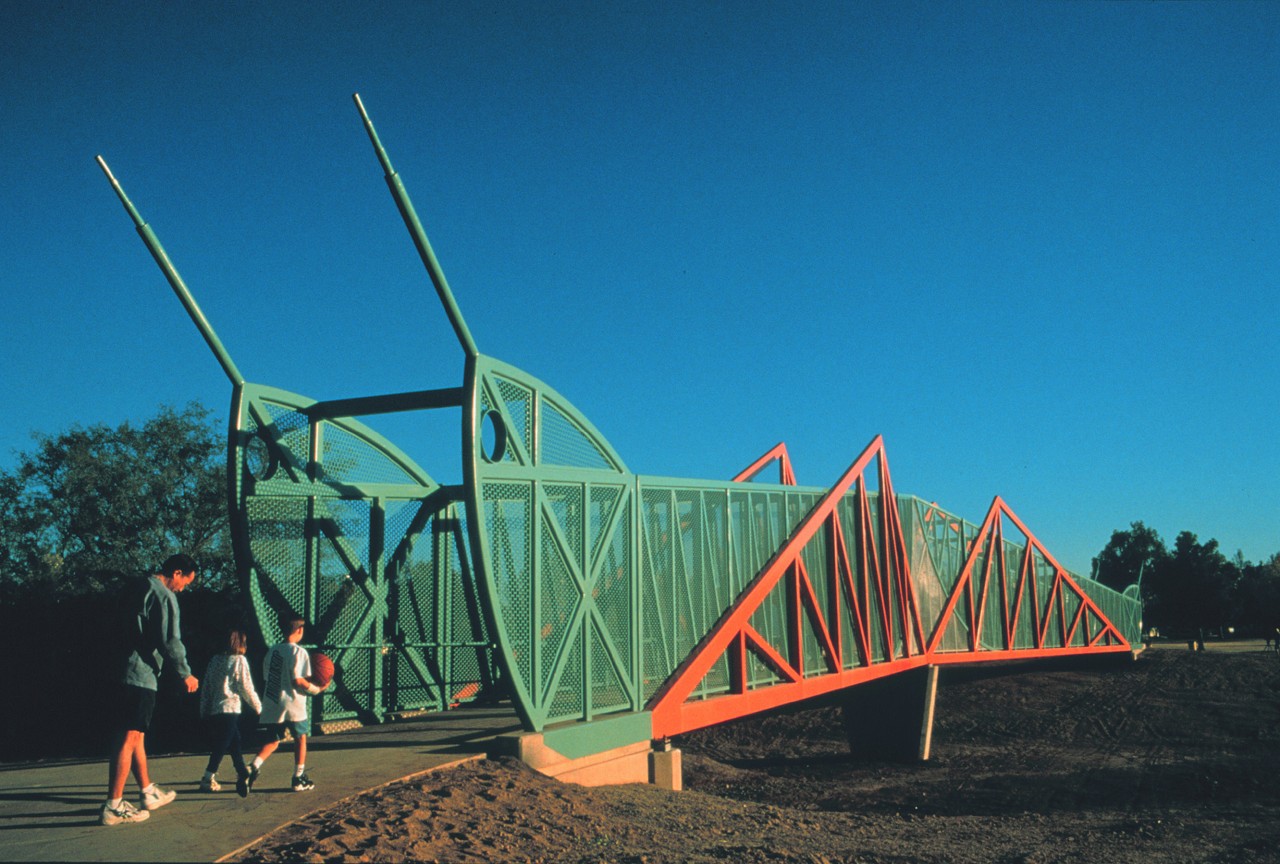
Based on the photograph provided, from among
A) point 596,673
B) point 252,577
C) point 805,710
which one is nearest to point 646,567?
point 596,673

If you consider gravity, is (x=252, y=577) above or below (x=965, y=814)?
above

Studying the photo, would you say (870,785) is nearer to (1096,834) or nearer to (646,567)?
(1096,834)

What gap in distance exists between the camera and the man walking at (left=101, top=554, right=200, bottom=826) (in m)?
6.88

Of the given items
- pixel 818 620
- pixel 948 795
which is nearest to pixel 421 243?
pixel 818 620

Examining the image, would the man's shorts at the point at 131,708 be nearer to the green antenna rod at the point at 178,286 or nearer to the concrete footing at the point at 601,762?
the concrete footing at the point at 601,762

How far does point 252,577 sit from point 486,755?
3.67 meters

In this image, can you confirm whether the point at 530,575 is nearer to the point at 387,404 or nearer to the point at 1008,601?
the point at 387,404

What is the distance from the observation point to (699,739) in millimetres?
24391

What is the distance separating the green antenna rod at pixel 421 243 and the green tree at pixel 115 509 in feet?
66.8

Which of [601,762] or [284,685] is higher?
[284,685]

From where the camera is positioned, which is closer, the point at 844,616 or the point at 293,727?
the point at 293,727

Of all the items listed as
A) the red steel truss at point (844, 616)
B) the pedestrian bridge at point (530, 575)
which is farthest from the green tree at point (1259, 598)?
the pedestrian bridge at point (530, 575)

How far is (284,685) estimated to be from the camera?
813cm

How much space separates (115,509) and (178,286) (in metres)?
20.3
